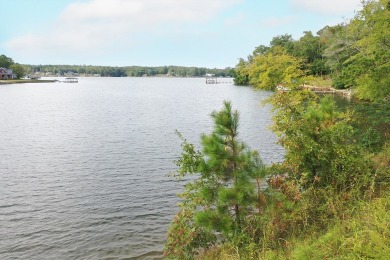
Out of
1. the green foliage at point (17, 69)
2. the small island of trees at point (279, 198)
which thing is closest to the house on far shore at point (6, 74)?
the green foliage at point (17, 69)

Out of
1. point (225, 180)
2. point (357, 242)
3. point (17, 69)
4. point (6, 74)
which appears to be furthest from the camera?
point (17, 69)

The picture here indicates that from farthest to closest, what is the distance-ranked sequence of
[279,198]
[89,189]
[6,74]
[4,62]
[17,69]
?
[17,69] < [4,62] < [6,74] < [89,189] < [279,198]

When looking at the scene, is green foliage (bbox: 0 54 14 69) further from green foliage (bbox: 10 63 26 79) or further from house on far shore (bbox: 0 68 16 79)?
house on far shore (bbox: 0 68 16 79)

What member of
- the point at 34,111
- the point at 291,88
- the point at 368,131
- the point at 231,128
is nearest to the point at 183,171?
the point at 231,128

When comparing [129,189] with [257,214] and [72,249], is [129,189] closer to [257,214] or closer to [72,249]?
[72,249]

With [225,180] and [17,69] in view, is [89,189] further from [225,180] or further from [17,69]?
[17,69]

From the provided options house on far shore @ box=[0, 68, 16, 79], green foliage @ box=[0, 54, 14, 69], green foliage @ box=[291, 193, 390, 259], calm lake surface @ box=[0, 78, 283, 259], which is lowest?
calm lake surface @ box=[0, 78, 283, 259]

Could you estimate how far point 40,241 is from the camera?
502 inches

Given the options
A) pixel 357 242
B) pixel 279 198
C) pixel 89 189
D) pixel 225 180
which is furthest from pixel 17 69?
pixel 357 242

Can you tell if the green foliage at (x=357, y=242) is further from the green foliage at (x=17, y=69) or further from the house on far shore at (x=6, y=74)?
the green foliage at (x=17, y=69)

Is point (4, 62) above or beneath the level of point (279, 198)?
above

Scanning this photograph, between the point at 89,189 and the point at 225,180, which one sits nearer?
the point at 225,180

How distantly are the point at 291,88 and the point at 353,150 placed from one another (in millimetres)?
11656

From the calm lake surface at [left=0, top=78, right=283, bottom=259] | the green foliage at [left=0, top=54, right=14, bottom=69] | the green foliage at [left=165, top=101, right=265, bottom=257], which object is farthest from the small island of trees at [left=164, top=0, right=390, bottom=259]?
the green foliage at [left=0, top=54, right=14, bottom=69]
